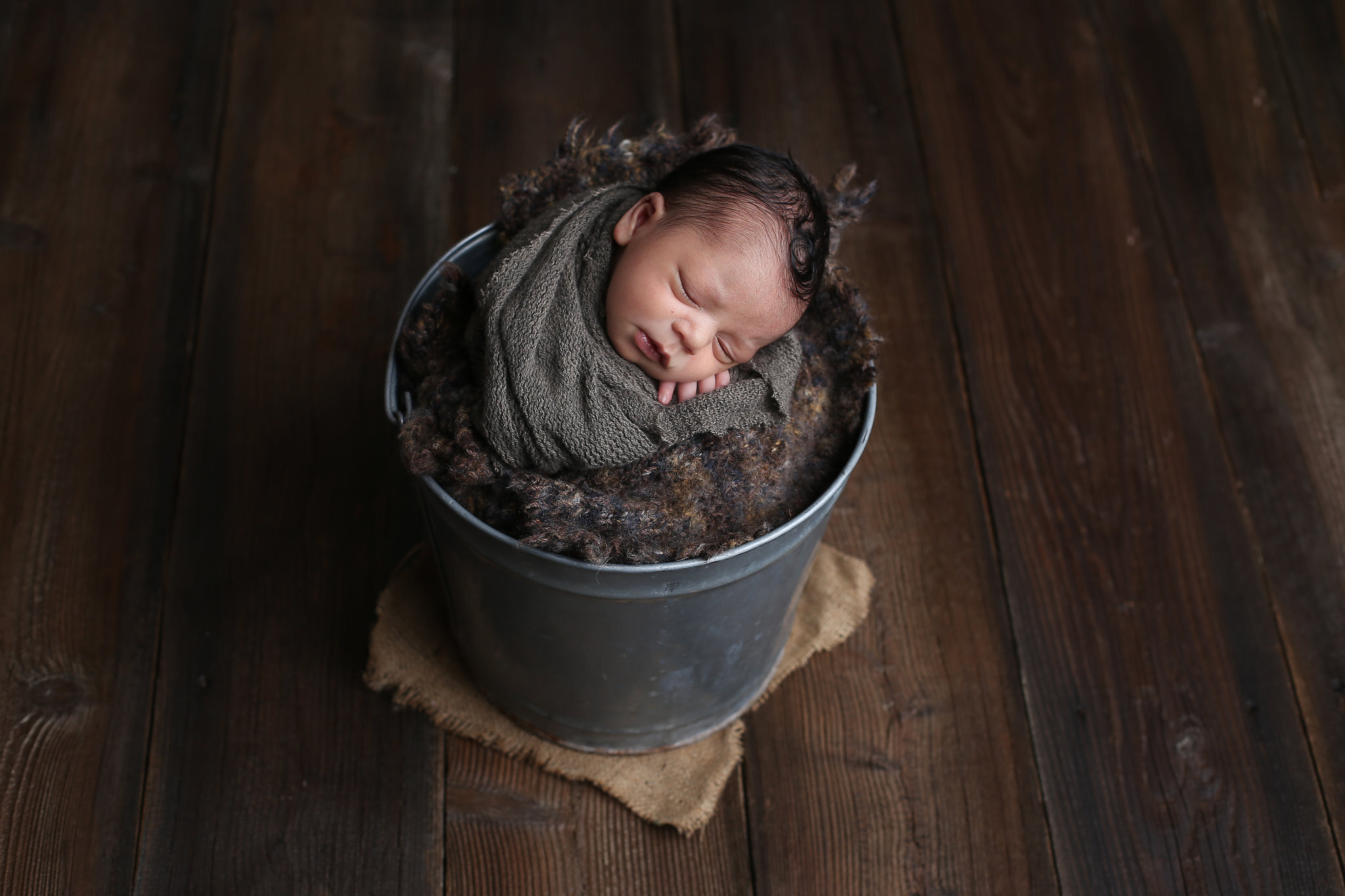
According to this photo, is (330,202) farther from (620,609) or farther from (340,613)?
(620,609)

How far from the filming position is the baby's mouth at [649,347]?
77 centimetres

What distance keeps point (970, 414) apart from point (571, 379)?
27.3 inches

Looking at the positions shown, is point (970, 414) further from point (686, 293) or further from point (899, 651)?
point (686, 293)

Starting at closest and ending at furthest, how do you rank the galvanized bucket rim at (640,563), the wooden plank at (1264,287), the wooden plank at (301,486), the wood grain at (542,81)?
the galvanized bucket rim at (640,563) < the wooden plank at (301,486) < the wooden plank at (1264,287) < the wood grain at (542,81)

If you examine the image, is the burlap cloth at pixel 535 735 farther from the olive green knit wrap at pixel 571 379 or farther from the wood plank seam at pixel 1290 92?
the wood plank seam at pixel 1290 92

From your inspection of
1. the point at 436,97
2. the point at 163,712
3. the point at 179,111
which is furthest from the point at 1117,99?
the point at 163,712

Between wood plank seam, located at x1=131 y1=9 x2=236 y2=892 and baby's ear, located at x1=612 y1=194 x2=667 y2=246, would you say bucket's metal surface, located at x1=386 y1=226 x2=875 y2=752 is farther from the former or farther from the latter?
wood plank seam, located at x1=131 y1=9 x2=236 y2=892

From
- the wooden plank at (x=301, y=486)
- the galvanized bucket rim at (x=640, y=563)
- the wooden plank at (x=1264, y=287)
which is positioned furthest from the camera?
the wooden plank at (x=1264, y=287)

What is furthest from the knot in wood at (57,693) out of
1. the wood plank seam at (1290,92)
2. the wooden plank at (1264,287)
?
the wood plank seam at (1290,92)

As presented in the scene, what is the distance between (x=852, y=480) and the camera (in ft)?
4.13

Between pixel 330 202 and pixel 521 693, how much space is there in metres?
0.73

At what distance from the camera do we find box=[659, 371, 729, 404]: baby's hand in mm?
804

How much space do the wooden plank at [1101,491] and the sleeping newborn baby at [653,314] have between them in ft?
1.85

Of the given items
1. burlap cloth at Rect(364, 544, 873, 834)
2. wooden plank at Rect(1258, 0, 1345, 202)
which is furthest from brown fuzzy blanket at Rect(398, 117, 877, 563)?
wooden plank at Rect(1258, 0, 1345, 202)
